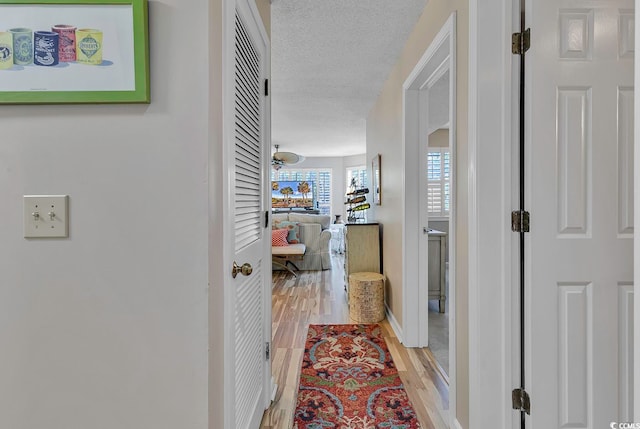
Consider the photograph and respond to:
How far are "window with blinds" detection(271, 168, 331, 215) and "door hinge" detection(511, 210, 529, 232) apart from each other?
7864mm

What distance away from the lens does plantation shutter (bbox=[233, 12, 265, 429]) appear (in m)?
1.35

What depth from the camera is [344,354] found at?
101 inches

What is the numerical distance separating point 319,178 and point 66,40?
8.39m

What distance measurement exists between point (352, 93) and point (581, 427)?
11.5ft

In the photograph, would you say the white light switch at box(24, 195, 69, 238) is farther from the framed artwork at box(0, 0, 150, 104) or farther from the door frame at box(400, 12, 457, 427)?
the door frame at box(400, 12, 457, 427)

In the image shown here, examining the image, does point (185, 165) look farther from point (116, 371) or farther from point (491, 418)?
point (491, 418)

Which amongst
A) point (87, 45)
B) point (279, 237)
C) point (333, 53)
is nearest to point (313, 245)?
point (279, 237)

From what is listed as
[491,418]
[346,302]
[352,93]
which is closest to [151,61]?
[491,418]

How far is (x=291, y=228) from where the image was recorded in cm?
570

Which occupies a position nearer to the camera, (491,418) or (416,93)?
(491,418)

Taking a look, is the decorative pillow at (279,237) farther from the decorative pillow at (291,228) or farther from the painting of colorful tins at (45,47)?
the painting of colorful tins at (45,47)

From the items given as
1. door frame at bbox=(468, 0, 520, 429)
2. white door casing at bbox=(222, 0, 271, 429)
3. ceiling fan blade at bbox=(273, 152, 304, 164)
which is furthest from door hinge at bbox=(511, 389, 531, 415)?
ceiling fan blade at bbox=(273, 152, 304, 164)

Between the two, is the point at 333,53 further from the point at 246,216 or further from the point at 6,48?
the point at 6,48

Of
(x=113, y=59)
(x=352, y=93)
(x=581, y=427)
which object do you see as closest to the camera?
(x=113, y=59)
